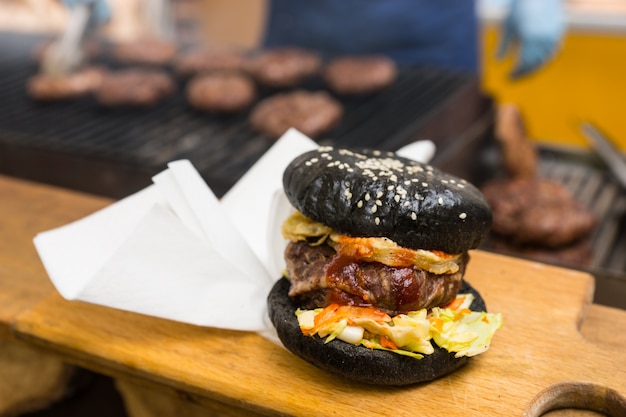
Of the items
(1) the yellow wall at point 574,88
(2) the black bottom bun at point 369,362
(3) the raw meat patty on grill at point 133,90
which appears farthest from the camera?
(1) the yellow wall at point 574,88

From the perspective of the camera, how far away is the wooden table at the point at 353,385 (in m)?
1.59

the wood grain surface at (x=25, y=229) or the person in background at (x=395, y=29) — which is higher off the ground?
the wood grain surface at (x=25, y=229)

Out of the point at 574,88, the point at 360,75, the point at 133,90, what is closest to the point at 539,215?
the point at 360,75

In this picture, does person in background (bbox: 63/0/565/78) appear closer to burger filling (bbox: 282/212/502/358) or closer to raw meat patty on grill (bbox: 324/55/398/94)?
raw meat patty on grill (bbox: 324/55/398/94)

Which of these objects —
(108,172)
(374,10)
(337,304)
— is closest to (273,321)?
(337,304)

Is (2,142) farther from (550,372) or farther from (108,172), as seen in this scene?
(550,372)

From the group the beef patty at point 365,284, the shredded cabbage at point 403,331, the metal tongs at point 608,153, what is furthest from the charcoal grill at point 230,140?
the shredded cabbage at point 403,331

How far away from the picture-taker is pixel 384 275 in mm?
1635

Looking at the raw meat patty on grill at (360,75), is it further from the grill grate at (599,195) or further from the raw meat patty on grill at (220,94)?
the grill grate at (599,195)

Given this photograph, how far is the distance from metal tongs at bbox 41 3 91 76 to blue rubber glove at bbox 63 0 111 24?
0.04m

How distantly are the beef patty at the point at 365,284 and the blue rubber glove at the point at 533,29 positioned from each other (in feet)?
10.1

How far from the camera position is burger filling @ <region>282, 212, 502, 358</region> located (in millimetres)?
1586

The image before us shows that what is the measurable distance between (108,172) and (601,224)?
8.54 ft

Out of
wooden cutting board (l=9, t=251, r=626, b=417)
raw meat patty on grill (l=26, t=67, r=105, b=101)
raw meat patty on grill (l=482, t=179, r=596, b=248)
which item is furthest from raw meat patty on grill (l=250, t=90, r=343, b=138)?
wooden cutting board (l=9, t=251, r=626, b=417)
